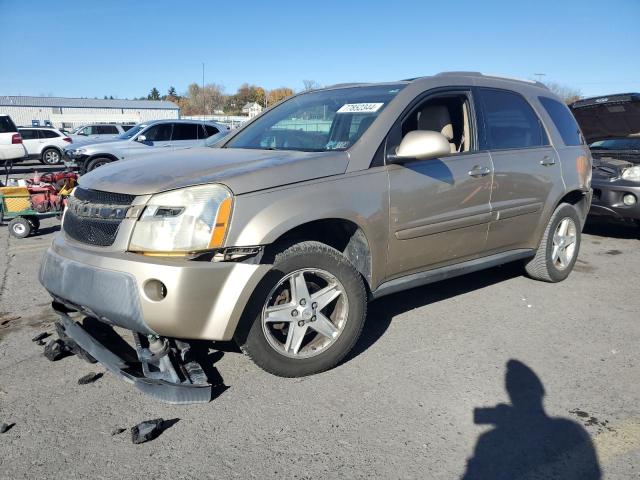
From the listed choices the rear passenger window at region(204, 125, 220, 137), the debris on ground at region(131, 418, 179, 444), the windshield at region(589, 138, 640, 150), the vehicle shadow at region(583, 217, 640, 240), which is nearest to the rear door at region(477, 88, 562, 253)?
the debris on ground at region(131, 418, 179, 444)

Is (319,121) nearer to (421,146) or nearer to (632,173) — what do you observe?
(421,146)

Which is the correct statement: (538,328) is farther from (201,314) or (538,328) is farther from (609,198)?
(609,198)

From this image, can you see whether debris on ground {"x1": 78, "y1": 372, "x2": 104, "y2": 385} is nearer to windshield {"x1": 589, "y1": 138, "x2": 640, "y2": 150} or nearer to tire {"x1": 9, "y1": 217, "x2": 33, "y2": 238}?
tire {"x1": 9, "y1": 217, "x2": 33, "y2": 238}

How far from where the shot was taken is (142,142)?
13344 millimetres

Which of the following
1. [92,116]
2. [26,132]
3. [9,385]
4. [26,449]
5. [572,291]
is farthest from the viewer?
[92,116]

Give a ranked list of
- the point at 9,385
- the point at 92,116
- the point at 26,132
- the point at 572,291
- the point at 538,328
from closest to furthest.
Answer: the point at 9,385 → the point at 538,328 → the point at 572,291 → the point at 26,132 → the point at 92,116

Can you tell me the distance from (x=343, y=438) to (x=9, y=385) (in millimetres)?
1986

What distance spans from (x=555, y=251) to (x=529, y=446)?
3.01 meters

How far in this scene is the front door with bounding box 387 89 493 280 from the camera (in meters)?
3.53

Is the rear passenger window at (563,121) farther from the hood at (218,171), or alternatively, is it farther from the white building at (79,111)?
the white building at (79,111)

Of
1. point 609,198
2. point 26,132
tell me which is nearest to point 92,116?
point 26,132

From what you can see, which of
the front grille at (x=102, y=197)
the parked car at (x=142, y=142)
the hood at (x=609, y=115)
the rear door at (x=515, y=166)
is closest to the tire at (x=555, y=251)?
the rear door at (x=515, y=166)

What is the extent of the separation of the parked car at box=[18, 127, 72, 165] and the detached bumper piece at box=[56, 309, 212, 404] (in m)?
21.9

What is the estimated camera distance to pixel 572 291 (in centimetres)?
505
